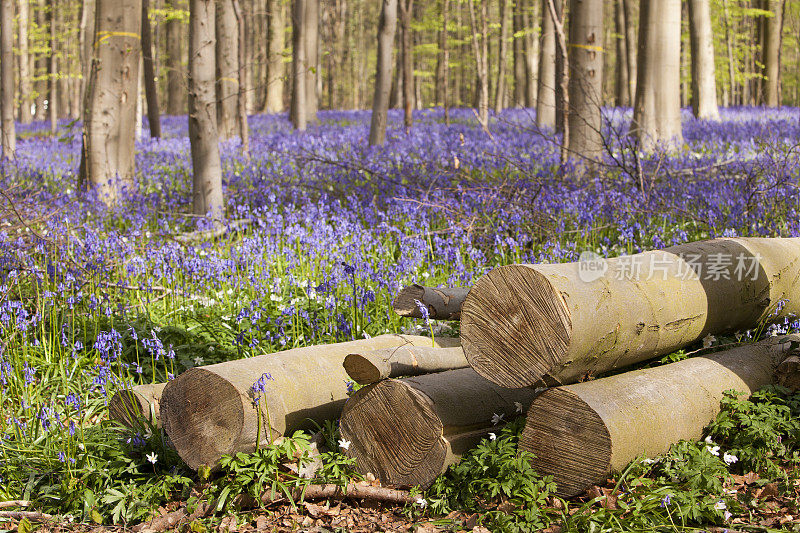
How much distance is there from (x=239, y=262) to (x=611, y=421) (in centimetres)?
370

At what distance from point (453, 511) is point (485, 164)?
298 inches

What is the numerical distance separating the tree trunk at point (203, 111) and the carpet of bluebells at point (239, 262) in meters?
0.36

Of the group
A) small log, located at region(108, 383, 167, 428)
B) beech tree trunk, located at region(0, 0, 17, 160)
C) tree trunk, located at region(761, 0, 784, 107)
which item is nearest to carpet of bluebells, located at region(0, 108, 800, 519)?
small log, located at region(108, 383, 167, 428)

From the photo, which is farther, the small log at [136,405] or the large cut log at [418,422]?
the small log at [136,405]

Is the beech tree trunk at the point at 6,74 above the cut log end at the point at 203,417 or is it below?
above

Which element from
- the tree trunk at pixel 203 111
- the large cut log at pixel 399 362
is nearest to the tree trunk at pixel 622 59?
the tree trunk at pixel 203 111

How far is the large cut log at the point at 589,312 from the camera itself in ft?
9.79

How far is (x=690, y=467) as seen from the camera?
9.96 ft

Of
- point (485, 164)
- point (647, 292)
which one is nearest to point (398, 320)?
point (647, 292)

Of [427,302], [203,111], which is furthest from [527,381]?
[203,111]

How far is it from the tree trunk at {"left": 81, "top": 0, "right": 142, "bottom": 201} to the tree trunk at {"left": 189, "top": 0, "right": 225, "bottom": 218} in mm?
1634

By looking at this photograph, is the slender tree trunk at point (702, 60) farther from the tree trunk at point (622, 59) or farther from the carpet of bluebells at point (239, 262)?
the carpet of bluebells at point (239, 262)

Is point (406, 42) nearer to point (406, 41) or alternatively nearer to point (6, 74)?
point (406, 41)

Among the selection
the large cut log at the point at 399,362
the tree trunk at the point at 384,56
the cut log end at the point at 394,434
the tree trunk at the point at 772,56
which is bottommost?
the cut log end at the point at 394,434
